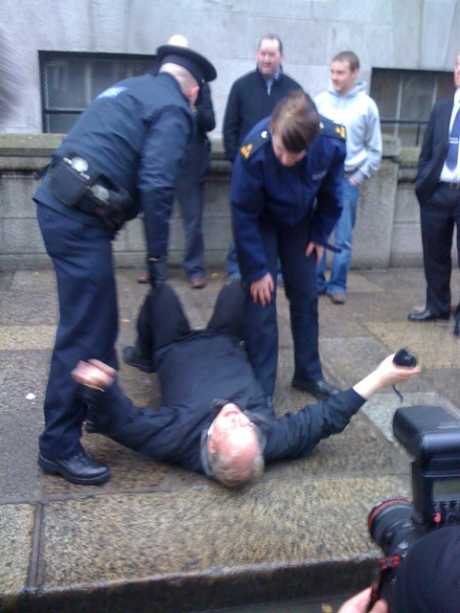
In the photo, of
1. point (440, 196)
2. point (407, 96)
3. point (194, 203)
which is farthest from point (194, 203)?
point (407, 96)

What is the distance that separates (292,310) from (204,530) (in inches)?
61.2

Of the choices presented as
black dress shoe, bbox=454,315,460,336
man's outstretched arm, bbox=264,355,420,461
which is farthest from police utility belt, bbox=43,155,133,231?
black dress shoe, bbox=454,315,460,336

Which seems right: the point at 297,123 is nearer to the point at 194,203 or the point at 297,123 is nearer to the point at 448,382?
the point at 448,382

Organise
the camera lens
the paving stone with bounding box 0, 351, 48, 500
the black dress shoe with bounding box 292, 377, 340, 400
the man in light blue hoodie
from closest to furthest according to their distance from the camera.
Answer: the camera lens < the paving stone with bounding box 0, 351, 48, 500 < the black dress shoe with bounding box 292, 377, 340, 400 < the man in light blue hoodie

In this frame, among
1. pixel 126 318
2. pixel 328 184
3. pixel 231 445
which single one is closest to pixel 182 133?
pixel 328 184

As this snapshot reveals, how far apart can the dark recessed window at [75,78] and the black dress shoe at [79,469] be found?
254 inches

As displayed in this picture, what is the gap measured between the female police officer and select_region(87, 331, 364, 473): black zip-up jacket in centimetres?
50

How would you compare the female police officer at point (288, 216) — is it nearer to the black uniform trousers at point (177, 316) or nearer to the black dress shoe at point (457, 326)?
the black uniform trousers at point (177, 316)

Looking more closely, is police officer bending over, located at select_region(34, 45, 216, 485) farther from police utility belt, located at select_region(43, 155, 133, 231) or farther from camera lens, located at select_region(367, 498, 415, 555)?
camera lens, located at select_region(367, 498, 415, 555)

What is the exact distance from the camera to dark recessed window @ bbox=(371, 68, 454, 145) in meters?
9.73

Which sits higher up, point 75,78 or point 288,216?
point 75,78

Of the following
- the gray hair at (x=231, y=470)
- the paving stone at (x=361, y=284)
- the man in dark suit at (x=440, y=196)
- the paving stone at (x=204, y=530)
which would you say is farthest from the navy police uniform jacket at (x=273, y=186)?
the paving stone at (x=361, y=284)

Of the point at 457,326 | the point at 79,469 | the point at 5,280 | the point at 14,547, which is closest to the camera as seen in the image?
the point at 14,547

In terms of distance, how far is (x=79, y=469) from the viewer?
315cm
